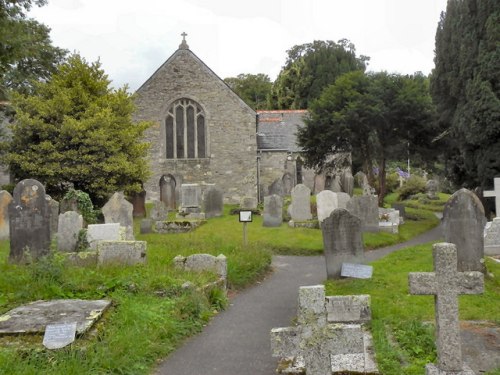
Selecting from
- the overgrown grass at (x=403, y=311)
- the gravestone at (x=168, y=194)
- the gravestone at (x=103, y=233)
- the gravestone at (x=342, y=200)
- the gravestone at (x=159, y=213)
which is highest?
the gravestone at (x=168, y=194)

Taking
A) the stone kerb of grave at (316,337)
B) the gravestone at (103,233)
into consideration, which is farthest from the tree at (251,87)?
the stone kerb of grave at (316,337)

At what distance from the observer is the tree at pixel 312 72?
48875 millimetres

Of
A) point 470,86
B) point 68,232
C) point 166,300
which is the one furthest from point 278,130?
point 166,300

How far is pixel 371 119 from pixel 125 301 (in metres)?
17.1

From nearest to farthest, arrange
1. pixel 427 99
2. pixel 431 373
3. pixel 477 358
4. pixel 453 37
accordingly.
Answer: pixel 431 373, pixel 477 358, pixel 453 37, pixel 427 99

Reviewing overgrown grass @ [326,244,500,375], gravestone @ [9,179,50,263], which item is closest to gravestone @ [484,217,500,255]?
overgrown grass @ [326,244,500,375]

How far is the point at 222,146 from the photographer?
29.2 m

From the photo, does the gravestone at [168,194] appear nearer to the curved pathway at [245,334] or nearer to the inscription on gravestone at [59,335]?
the curved pathway at [245,334]

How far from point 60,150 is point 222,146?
35.0 ft

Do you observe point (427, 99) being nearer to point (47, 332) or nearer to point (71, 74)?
point (71, 74)

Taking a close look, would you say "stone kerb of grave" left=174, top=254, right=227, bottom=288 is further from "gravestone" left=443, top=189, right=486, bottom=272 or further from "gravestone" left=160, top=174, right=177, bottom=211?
"gravestone" left=160, top=174, right=177, bottom=211

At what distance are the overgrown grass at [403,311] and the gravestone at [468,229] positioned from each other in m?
0.48

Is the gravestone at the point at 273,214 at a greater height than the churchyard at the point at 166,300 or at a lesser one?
greater

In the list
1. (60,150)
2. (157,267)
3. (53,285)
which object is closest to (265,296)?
(157,267)
